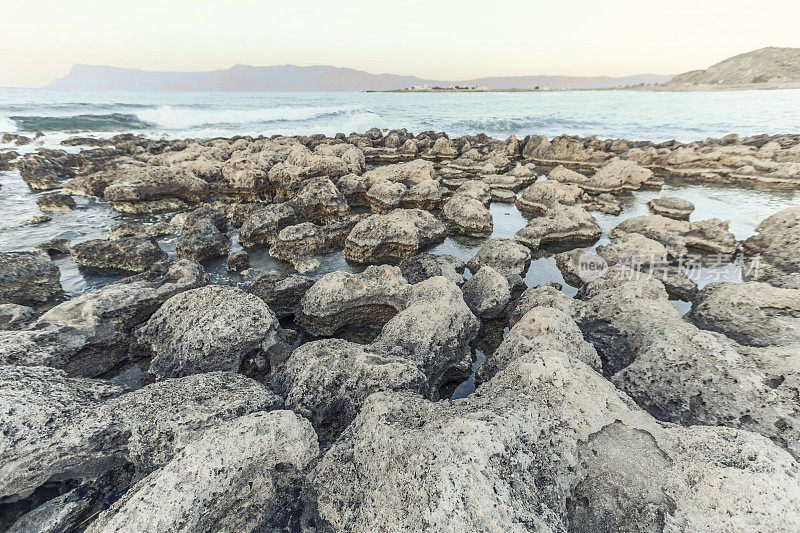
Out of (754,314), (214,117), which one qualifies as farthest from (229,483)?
(214,117)

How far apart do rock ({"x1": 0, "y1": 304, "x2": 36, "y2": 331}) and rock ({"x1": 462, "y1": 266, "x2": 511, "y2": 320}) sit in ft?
27.7

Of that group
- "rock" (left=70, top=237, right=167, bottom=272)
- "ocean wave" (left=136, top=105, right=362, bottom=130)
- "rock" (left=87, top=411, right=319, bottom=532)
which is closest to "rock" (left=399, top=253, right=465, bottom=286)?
"rock" (left=87, top=411, right=319, bottom=532)

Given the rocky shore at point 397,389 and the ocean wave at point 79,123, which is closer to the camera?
the rocky shore at point 397,389

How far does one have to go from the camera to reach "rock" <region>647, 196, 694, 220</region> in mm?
13672

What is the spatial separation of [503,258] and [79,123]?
5227 centimetres

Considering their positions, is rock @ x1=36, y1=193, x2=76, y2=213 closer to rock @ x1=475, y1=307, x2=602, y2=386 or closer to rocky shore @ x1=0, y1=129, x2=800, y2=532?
rocky shore @ x1=0, y1=129, x2=800, y2=532

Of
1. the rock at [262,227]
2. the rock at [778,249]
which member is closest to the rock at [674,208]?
the rock at [778,249]

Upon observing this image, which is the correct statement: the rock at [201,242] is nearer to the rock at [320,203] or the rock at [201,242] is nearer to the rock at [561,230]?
the rock at [320,203]

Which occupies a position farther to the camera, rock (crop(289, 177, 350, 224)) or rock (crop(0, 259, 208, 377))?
rock (crop(289, 177, 350, 224))

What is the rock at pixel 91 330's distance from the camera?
Result: 491 cm

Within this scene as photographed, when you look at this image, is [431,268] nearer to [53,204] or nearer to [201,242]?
[201,242]

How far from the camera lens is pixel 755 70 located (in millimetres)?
125312

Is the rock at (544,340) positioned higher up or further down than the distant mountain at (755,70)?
further down

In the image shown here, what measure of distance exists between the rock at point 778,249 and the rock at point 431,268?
23.6 feet
